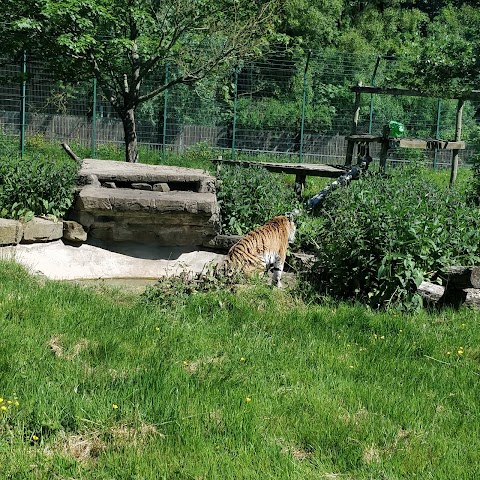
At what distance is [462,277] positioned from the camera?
6984 millimetres

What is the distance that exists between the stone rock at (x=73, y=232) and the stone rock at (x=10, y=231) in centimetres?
60

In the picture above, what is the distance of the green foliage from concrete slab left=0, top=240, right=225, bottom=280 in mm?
685

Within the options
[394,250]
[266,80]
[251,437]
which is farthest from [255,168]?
[266,80]

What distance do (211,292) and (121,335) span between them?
1.67 metres

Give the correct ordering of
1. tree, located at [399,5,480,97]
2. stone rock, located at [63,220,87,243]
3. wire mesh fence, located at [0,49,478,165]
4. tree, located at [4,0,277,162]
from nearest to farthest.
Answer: stone rock, located at [63,220,87,243] → tree, located at [4,0,277,162] → tree, located at [399,5,480,97] → wire mesh fence, located at [0,49,478,165]

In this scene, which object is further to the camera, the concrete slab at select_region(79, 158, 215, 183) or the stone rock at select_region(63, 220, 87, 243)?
the concrete slab at select_region(79, 158, 215, 183)

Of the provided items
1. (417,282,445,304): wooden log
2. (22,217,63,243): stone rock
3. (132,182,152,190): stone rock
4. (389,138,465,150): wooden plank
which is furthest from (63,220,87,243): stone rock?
(389,138,465,150): wooden plank

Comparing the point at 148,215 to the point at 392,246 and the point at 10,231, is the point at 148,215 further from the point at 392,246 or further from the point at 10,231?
the point at 392,246

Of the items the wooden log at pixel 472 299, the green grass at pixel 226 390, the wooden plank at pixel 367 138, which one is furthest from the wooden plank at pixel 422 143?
the green grass at pixel 226 390

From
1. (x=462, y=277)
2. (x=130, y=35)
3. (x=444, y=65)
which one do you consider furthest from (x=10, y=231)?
(x=444, y=65)

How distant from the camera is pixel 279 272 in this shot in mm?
7680

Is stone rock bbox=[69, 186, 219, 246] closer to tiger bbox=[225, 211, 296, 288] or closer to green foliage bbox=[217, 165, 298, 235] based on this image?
green foliage bbox=[217, 165, 298, 235]

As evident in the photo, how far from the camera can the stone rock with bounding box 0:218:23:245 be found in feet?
26.2

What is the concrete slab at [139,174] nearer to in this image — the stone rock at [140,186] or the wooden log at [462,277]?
the stone rock at [140,186]
